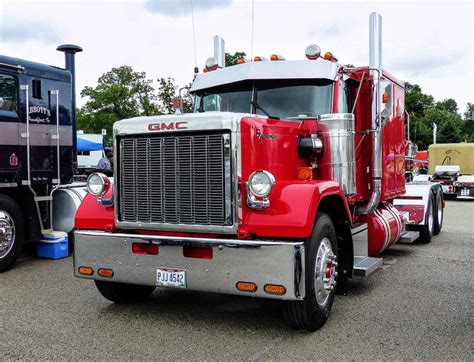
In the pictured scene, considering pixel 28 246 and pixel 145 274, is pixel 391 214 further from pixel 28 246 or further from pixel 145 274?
pixel 28 246

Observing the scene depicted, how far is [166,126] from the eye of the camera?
15.7ft

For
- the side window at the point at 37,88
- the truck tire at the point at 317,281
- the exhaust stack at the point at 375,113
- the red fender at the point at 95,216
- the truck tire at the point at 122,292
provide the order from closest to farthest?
the truck tire at the point at 317,281
the red fender at the point at 95,216
the truck tire at the point at 122,292
the exhaust stack at the point at 375,113
the side window at the point at 37,88

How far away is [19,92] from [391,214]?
19.1ft

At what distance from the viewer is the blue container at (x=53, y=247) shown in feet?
27.9

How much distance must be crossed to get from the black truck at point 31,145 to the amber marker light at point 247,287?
4583 mm

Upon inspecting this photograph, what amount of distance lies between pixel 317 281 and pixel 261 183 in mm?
1062

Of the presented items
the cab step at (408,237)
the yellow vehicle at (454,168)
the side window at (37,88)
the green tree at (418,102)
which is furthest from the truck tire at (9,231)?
the green tree at (418,102)

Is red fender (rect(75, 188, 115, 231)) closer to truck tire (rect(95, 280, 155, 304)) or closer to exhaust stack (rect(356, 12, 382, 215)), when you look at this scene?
truck tire (rect(95, 280, 155, 304))

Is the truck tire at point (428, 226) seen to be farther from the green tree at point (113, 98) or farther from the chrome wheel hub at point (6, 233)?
the green tree at point (113, 98)

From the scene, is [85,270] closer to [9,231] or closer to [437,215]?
[9,231]

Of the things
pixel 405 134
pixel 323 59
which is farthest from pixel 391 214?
pixel 323 59

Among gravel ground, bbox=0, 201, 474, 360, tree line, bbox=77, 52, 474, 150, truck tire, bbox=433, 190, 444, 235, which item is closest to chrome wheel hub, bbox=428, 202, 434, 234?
truck tire, bbox=433, 190, 444, 235

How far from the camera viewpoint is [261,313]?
5.36m

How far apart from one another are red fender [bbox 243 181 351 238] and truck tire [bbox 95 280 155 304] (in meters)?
1.79
